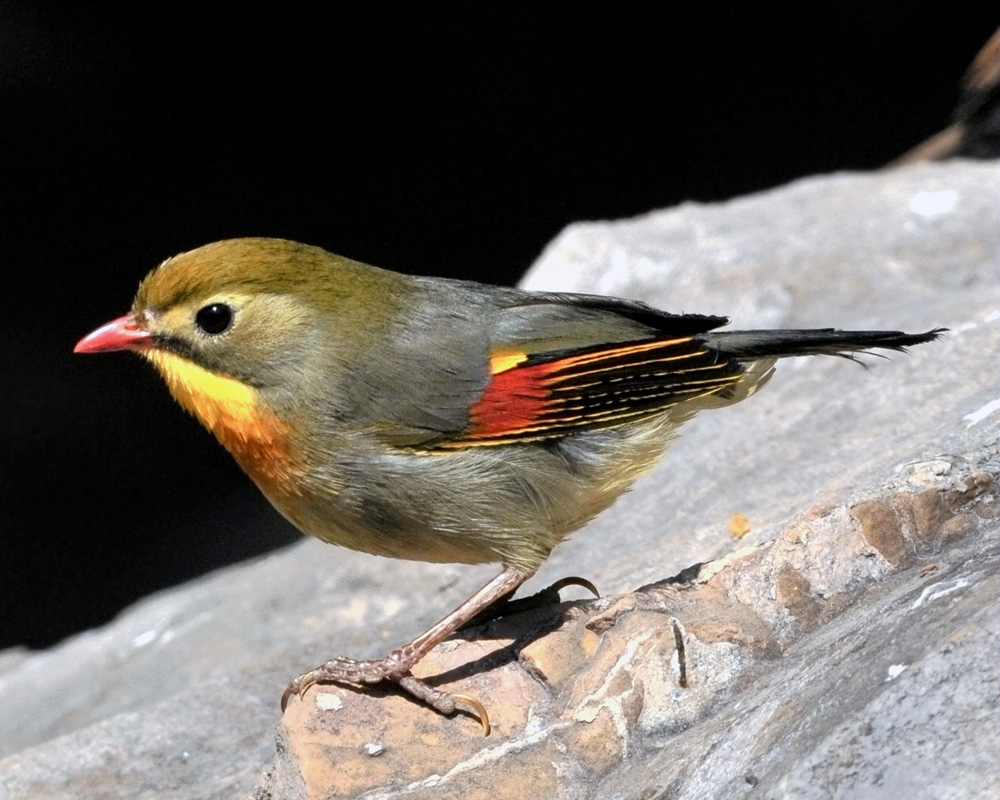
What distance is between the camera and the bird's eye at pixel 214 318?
12.0 ft

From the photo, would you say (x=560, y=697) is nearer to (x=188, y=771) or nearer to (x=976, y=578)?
(x=976, y=578)

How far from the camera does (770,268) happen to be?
611 centimetres

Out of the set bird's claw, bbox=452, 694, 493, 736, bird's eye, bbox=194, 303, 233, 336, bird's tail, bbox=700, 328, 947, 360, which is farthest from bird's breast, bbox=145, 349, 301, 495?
bird's tail, bbox=700, 328, 947, 360

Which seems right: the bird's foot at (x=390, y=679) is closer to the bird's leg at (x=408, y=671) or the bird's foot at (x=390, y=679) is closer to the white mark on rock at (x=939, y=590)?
the bird's leg at (x=408, y=671)

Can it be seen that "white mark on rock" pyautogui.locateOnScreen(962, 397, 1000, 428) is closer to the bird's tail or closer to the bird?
the bird's tail

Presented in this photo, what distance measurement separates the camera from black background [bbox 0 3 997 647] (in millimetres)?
8484

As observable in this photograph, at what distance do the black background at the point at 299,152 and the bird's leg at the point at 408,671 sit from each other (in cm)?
458

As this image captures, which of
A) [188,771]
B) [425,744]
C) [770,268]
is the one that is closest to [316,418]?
[425,744]

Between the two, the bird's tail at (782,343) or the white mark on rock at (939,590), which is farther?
A: the bird's tail at (782,343)

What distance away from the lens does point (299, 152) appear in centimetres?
912

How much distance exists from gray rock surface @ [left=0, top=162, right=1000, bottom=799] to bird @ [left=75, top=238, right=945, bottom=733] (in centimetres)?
42

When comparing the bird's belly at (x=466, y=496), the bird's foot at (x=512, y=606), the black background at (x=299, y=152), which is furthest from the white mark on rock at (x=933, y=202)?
the black background at (x=299, y=152)

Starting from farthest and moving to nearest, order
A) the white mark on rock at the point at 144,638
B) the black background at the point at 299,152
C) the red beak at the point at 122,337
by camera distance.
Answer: the black background at the point at 299,152, the white mark on rock at the point at 144,638, the red beak at the point at 122,337

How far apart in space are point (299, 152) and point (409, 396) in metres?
5.81
